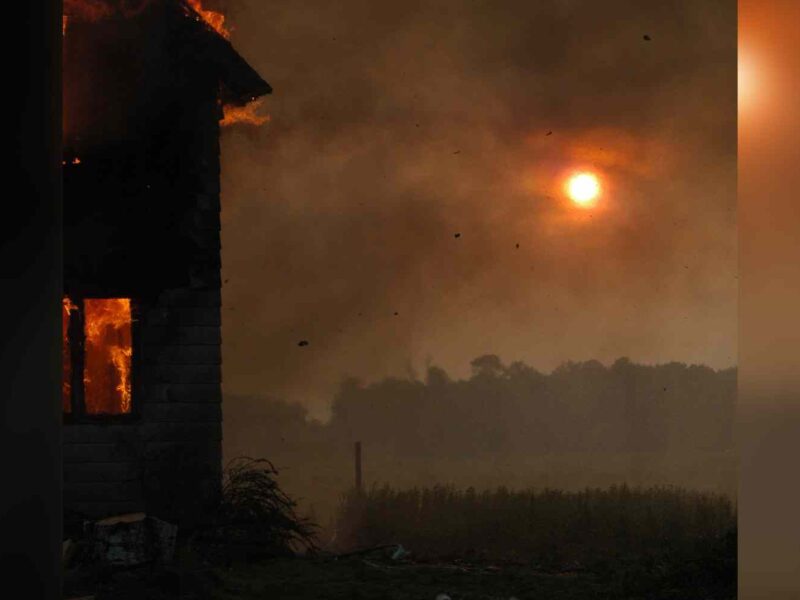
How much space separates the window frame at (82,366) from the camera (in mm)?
8102

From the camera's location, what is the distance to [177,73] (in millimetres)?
8367

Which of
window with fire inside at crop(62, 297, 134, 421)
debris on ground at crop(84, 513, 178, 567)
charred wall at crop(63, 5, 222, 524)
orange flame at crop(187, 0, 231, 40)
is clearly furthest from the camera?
orange flame at crop(187, 0, 231, 40)

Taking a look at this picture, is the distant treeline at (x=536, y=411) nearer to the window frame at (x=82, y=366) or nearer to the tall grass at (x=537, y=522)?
the tall grass at (x=537, y=522)

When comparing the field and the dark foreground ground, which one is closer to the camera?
the dark foreground ground

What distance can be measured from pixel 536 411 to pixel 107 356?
167 inches

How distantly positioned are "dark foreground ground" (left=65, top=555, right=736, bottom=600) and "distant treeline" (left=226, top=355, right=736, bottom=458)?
2.65m

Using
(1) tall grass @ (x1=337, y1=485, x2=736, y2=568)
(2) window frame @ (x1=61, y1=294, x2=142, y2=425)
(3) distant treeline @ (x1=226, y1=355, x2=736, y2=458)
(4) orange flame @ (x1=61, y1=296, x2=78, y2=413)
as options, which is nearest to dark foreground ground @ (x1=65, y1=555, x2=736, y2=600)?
(1) tall grass @ (x1=337, y1=485, x2=736, y2=568)

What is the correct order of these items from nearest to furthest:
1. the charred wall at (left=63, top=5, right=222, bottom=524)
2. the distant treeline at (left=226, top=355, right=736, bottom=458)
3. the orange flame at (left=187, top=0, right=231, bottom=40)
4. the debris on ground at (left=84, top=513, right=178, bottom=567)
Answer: the debris on ground at (left=84, top=513, right=178, bottom=567) < the charred wall at (left=63, top=5, right=222, bottom=524) < the orange flame at (left=187, top=0, right=231, bottom=40) < the distant treeline at (left=226, top=355, right=736, bottom=458)

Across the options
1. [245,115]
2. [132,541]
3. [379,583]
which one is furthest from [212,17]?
[379,583]

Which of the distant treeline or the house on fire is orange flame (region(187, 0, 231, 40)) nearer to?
the house on fire

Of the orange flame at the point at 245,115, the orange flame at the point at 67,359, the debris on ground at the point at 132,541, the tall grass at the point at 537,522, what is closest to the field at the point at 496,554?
the tall grass at the point at 537,522

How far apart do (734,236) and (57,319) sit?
30.9 feet

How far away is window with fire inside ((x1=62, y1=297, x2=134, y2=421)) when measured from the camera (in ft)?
26.7

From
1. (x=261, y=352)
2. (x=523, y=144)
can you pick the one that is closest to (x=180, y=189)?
(x=261, y=352)
